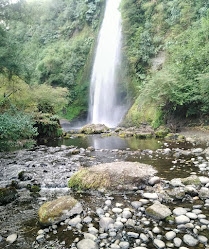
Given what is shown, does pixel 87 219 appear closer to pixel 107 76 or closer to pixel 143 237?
pixel 143 237

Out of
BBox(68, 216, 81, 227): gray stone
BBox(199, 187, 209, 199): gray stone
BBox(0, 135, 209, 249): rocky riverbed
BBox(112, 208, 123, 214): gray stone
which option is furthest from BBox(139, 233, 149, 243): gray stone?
BBox(199, 187, 209, 199): gray stone

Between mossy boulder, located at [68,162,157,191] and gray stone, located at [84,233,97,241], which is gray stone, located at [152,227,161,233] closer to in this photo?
gray stone, located at [84,233,97,241]

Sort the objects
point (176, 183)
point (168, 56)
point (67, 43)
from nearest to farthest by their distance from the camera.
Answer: point (176, 183) → point (168, 56) → point (67, 43)

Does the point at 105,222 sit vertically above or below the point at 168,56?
below

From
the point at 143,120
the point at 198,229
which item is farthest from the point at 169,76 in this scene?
the point at 198,229

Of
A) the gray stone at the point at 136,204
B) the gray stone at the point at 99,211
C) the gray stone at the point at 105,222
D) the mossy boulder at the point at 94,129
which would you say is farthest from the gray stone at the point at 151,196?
the mossy boulder at the point at 94,129

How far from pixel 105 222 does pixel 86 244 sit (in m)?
0.51

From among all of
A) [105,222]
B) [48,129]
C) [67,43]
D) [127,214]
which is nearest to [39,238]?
[105,222]

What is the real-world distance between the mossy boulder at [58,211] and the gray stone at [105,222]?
0.49 meters

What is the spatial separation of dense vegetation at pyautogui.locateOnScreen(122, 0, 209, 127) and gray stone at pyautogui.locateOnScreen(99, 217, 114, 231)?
10090 mm

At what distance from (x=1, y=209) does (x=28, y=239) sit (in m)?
1.19

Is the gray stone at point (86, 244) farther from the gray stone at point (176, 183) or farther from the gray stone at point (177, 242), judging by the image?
the gray stone at point (176, 183)

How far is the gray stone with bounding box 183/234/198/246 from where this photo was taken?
7.70 ft

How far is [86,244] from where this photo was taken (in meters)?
2.38
